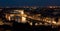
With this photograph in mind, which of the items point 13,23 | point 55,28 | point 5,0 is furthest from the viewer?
point 5,0

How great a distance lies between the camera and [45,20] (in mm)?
3699

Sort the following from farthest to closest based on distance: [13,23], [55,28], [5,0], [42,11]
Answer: [5,0]
[42,11]
[13,23]
[55,28]

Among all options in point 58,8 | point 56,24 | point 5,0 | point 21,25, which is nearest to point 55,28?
point 56,24

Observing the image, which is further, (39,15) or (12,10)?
(12,10)

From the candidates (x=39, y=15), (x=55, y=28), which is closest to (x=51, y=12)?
(x=39, y=15)

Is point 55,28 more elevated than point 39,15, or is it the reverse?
point 39,15

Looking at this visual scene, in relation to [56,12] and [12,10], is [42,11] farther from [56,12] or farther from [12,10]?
[12,10]

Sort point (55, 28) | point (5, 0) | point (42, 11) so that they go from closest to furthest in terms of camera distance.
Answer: point (55, 28) < point (42, 11) < point (5, 0)

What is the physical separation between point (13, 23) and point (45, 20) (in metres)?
0.71

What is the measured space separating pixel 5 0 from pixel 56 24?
4.39 m

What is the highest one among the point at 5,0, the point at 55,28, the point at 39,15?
the point at 5,0

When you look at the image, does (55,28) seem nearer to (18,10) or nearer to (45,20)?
Answer: (45,20)

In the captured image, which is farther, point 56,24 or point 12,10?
point 12,10

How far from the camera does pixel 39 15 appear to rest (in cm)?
383
